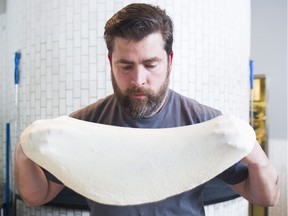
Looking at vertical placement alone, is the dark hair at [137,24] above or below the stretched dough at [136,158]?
above

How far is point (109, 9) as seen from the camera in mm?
1636

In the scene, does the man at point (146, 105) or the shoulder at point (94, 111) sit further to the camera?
the shoulder at point (94, 111)

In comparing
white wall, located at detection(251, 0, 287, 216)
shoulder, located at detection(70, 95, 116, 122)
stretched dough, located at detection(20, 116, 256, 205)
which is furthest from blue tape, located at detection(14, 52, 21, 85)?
white wall, located at detection(251, 0, 287, 216)

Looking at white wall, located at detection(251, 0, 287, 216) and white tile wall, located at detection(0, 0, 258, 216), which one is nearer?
white tile wall, located at detection(0, 0, 258, 216)

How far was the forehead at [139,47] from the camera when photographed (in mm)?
734

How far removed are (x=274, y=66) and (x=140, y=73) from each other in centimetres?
237

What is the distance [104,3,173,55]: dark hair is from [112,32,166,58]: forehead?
0.03 feet

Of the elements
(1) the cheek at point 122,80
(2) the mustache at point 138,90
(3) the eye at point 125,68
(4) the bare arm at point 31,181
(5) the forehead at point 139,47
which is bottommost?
(4) the bare arm at point 31,181

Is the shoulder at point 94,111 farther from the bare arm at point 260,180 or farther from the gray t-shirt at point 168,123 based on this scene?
the bare arm at point 260,180

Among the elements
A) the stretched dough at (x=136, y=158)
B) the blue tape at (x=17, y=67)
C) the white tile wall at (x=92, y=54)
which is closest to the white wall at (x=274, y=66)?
the white tile wall at (x=92, y=54)

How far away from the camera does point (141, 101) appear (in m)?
0.76

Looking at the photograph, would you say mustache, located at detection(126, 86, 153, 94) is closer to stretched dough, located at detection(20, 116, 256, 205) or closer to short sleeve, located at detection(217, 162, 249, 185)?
stretched dough, located at detection(20, 116, 256, 205)

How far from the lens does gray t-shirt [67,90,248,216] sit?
0.77 metres

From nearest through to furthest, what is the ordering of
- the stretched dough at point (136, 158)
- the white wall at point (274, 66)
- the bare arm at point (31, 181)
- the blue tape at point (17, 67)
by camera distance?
the stretched dough at point (136, 158), the bare arm at point (31, 181), the blue tape at point (17, 67), the white wall at point (274, 66)
